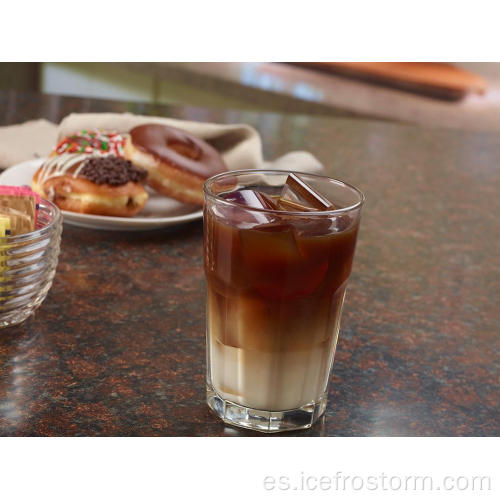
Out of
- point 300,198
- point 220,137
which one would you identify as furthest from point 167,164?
point 300,198

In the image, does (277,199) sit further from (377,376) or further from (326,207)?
(377,376)

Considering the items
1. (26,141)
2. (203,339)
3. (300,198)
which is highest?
(300,198)

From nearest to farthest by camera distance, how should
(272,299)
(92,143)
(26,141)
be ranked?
(272,299)
(92,143)
(26,141)

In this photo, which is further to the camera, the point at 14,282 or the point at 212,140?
the point at 212,140

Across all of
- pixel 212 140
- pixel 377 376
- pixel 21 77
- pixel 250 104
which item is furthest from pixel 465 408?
pixel 21 77

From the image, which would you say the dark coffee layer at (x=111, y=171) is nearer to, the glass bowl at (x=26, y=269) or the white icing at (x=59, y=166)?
the white icing at (x=59, y=166)

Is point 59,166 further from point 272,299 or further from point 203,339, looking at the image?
point 272,299

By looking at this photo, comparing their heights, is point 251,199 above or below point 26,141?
above

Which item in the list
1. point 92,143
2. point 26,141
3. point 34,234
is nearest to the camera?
point 34,234
